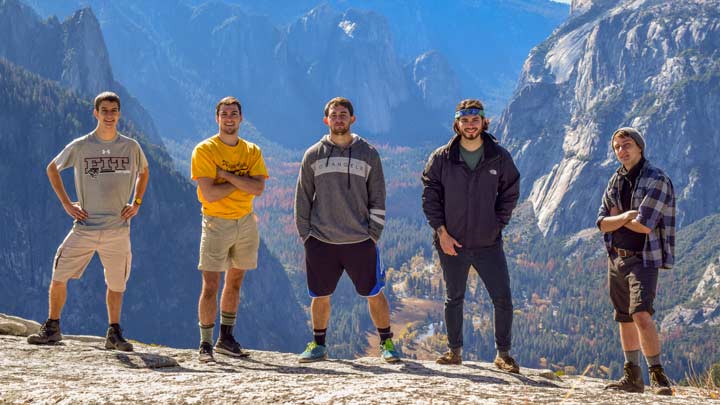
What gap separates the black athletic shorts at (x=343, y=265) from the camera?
1221cm

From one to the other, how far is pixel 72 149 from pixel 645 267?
1056cm

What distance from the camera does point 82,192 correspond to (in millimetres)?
12648

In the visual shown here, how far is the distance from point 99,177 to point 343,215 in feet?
15.5

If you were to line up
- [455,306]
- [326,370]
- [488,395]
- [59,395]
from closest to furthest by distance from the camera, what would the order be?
1. [488,395]
2. [59,395]
3. [326,370]
4. [455,306]

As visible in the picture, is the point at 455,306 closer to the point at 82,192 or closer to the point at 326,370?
the point at 326,370

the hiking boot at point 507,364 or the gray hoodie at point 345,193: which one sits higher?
the gray hoodie at point 345,193

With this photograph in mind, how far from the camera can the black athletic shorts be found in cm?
1221

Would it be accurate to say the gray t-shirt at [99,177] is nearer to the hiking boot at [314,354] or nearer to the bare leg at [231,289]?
the bare leg at [231,289]

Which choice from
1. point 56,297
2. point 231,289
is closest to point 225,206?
point 231,289

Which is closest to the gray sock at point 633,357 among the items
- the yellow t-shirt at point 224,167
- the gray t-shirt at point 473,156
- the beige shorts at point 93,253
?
the gray t-shirt at point 473,156

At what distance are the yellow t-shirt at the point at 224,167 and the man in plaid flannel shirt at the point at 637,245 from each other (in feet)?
21.5

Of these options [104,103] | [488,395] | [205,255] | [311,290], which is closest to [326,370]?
[311,290]

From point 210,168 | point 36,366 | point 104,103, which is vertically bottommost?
point 36,366

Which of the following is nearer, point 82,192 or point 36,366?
point 36,366
